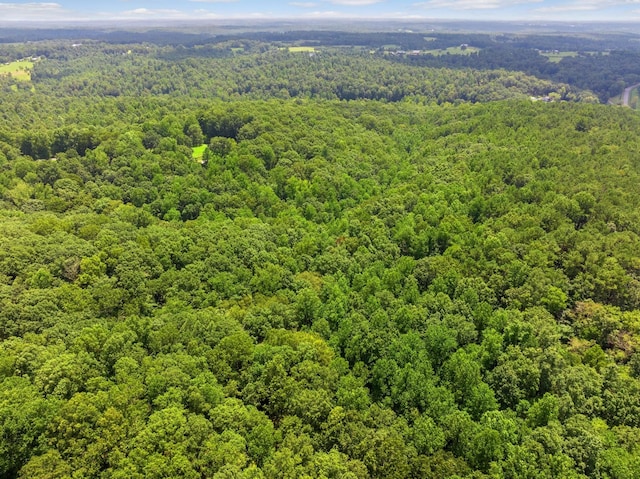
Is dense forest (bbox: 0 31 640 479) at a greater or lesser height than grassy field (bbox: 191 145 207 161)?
lesser

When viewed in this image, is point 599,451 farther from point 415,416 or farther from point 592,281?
point 592,281

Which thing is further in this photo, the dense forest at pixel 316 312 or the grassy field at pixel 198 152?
the grassy field at pixel 198 152

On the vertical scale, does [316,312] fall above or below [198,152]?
below

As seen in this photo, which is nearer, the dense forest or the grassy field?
the dense forest

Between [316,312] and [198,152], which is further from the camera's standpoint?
[198,152]

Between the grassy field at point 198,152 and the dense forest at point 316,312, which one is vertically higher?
the grassy field at point 198,152
